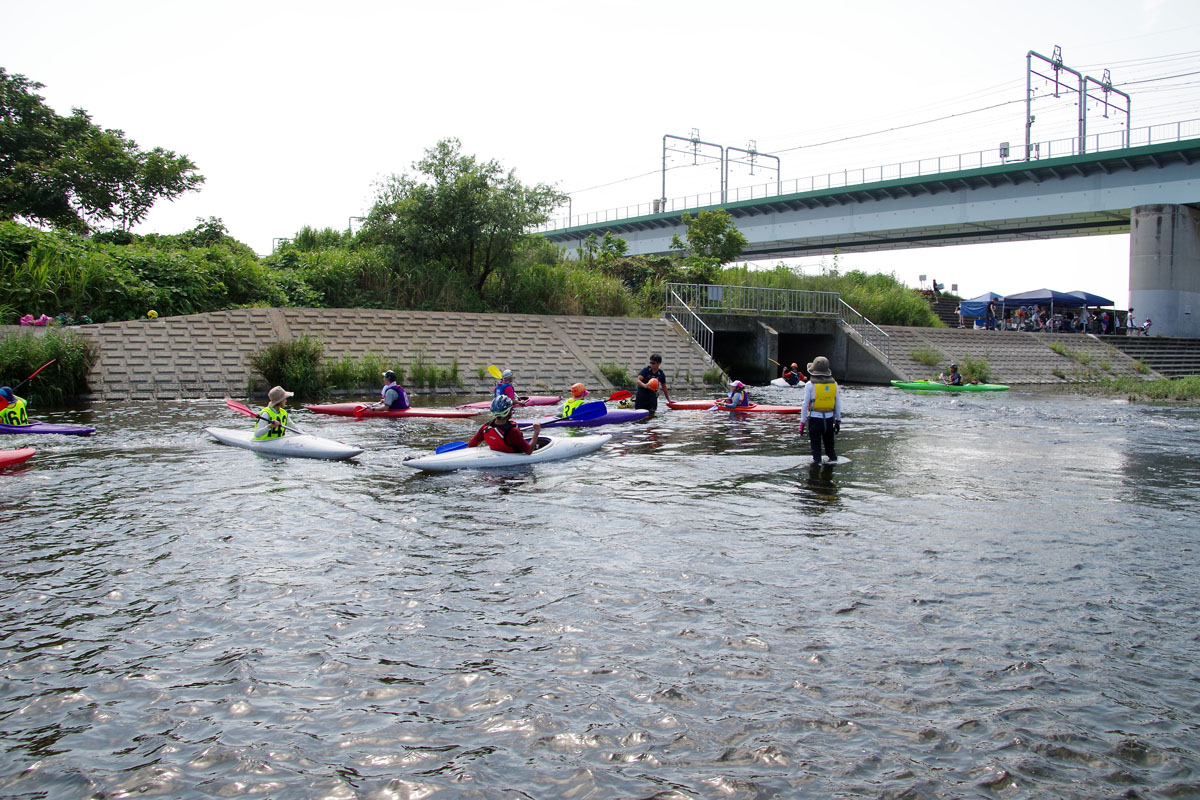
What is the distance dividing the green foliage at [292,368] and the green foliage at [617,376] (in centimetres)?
818

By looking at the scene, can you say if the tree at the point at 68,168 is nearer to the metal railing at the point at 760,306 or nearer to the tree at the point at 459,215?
the tree at the point at 459,215

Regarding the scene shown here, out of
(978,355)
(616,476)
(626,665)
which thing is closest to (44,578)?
(626,665)

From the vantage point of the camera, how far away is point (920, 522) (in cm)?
845

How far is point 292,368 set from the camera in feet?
67.4

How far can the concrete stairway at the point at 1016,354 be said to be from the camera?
106 feet

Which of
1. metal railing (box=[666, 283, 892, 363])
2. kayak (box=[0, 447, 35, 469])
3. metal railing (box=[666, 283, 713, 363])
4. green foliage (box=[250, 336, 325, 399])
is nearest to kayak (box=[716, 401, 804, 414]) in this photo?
metal railing (box=[666, 283, 892, 363])

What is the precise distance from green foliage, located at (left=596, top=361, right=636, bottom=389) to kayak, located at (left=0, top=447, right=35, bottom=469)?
1596 centimetres

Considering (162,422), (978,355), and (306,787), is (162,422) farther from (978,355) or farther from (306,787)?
(978,355)

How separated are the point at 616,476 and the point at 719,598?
16.7 ft

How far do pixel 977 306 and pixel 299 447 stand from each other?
1575 inches

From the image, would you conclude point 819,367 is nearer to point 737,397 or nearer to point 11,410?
point 737,397

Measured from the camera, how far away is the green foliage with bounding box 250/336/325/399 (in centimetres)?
2058

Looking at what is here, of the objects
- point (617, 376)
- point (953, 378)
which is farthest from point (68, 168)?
point (953, 378)

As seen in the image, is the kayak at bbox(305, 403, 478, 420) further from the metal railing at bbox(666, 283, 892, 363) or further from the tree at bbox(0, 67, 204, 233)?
the tree at bbox(0, 67, 204, 233)
